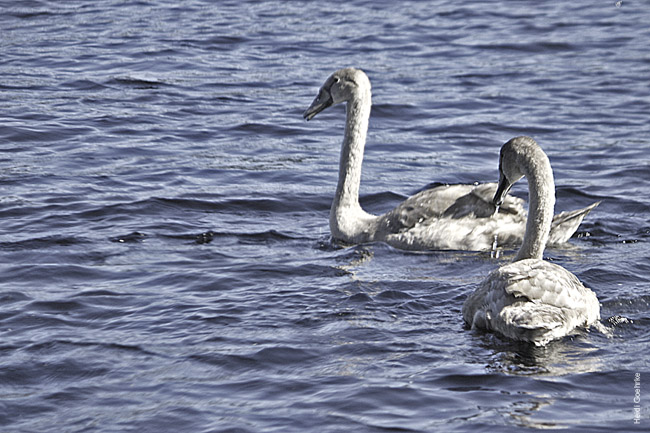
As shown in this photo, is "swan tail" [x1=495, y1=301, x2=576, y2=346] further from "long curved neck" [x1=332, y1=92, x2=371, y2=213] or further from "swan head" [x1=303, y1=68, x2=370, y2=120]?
"swan head" [x1=303, y1=68, x2=370, y2=120]

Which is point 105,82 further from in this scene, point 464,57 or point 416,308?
point 416,308

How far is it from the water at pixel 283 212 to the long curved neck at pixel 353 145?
615 millimetres

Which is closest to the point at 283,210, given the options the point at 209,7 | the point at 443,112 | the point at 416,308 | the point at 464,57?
the point at 416,308

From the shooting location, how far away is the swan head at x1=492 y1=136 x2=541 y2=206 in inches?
367

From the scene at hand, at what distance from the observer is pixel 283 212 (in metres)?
12.2

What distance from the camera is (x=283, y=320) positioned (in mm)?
8391

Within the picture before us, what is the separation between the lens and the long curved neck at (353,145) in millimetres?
11813

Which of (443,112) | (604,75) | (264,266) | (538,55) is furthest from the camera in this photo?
(538,55)

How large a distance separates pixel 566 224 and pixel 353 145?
2585mm

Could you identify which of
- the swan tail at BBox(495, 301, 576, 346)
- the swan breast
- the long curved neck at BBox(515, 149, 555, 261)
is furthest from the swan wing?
the swan tail at BBox(495, 301, 576, 346)

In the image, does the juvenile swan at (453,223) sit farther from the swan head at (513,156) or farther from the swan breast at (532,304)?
the swan breast at (532,304)

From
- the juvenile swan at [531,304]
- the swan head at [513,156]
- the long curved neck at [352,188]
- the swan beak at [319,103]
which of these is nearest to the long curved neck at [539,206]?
the swan head at [513,156]

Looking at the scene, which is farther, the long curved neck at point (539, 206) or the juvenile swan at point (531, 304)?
the long curved neck at point (539, 206)

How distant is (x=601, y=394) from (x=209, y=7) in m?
18.5
